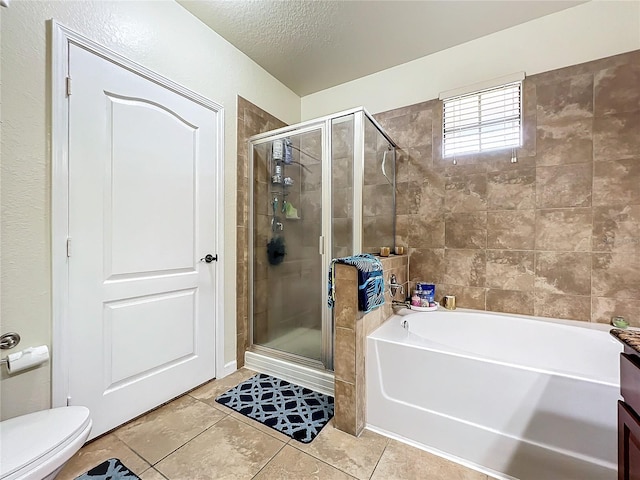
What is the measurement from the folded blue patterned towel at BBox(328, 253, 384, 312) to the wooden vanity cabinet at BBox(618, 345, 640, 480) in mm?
932

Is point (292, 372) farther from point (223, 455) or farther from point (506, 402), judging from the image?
point (506, 402)

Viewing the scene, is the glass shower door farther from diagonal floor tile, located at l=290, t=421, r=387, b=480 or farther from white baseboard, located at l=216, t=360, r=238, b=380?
diagonal floor tile, located at l=290, t=421, r=387, b=480

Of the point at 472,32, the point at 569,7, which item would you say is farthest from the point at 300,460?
the point at 569,7

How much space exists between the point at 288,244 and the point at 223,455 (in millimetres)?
1377

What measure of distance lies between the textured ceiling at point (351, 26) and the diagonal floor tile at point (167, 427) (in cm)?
263

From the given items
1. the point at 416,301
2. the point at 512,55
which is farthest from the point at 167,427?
the point at 512,55

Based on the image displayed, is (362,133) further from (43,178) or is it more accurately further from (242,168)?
(43,178)

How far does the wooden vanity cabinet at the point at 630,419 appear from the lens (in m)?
0.59

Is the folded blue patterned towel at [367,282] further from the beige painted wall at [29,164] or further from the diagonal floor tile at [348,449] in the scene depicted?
the beige painted wall at [29,164]

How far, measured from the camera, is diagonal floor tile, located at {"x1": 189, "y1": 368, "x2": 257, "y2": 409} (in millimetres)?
1780

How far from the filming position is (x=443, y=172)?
2.28 meters

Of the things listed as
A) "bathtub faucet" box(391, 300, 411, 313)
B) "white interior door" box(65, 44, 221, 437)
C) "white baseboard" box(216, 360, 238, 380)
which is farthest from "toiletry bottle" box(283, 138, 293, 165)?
"white baseboard" box(216, 360, 238, 380)

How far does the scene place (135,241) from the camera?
1576 millimetres

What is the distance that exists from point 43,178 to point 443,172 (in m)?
2.56
